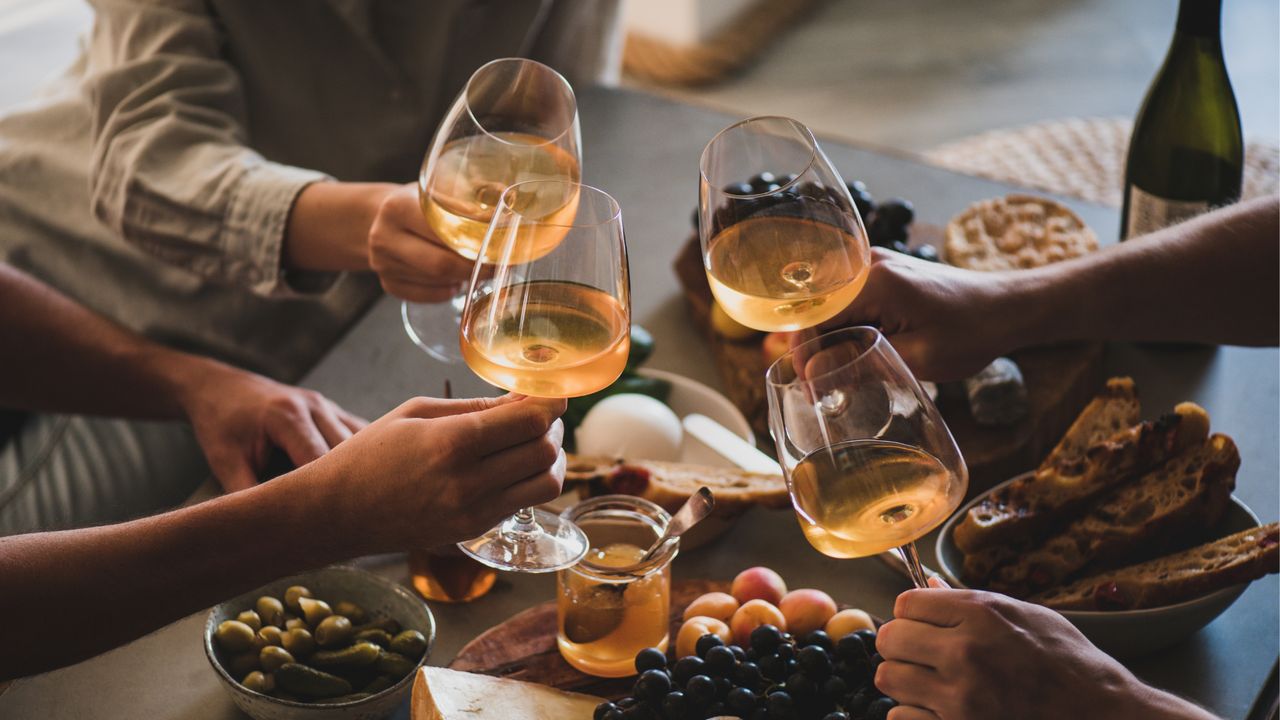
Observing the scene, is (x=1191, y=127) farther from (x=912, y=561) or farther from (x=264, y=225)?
(x=264, y=225)

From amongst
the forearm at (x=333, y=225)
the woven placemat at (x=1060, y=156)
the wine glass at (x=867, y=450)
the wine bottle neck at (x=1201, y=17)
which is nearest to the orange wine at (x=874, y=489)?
the wine glass at (x=867, y=450)

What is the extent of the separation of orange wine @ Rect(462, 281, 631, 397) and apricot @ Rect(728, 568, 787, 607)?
392mm

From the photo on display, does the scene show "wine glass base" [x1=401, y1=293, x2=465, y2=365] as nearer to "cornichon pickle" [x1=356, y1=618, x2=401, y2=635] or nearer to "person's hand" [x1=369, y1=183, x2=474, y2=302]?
"person's hand" [x1=369, y1=183, x2=474, y2=302]

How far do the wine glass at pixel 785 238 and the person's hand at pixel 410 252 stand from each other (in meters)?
0.40

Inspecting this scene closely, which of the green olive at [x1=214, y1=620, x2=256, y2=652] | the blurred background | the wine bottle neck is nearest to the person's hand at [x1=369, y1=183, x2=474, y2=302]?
the green olive at [x1=214, y1=620, x2=256, y2=652]

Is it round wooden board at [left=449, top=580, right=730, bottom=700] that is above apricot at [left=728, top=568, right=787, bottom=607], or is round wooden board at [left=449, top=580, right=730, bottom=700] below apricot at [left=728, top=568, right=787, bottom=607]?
below

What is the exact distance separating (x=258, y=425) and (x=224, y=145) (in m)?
0.53

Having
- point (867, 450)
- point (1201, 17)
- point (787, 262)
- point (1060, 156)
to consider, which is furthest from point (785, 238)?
point (1060, 156)

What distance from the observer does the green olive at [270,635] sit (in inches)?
39.4

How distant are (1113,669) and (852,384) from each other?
325 millimetres

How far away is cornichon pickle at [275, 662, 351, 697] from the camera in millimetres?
962

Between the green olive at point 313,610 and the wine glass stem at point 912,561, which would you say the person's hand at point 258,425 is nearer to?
the green olive at point 313,610

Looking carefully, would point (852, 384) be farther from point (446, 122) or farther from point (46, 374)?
point (46, 374)

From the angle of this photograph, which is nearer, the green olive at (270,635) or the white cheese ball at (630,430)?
the green olive at (270,635)
